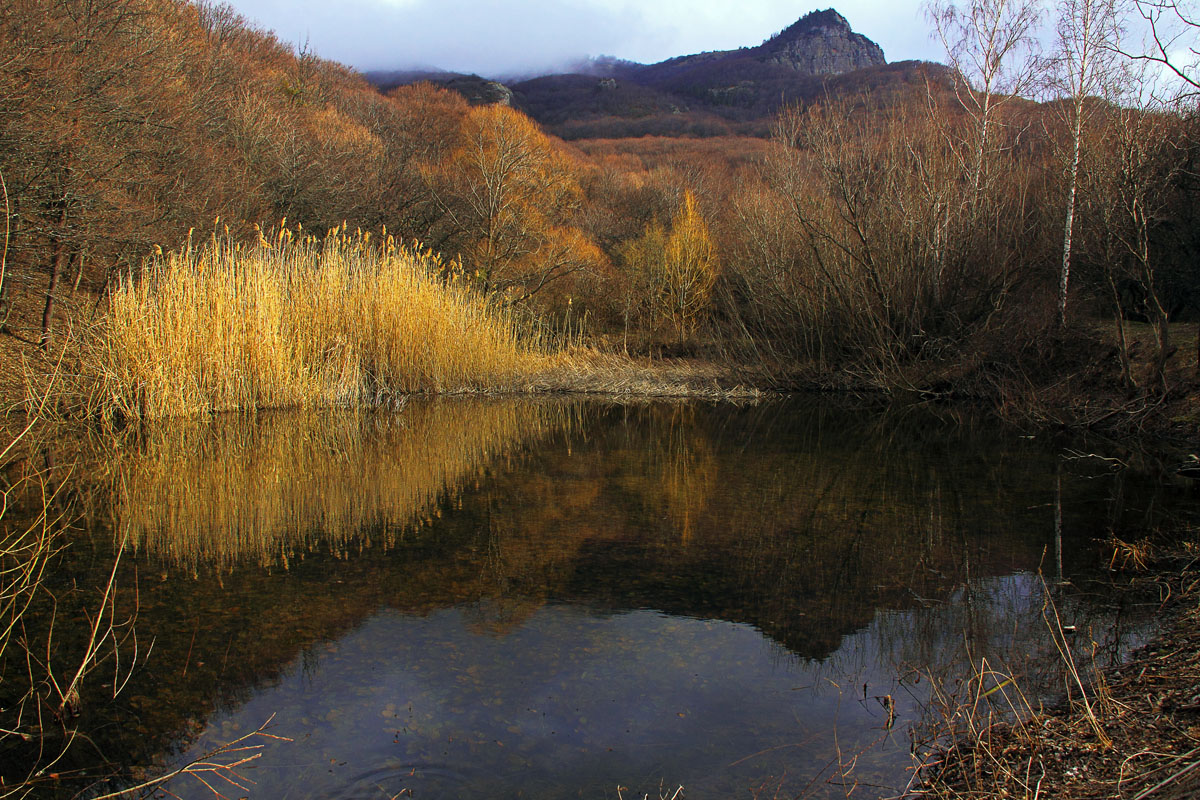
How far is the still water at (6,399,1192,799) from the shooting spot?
8.61 ft

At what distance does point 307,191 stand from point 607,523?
50.7 feet

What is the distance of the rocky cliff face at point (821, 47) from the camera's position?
75750mm

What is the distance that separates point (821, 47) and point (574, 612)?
83.8 m

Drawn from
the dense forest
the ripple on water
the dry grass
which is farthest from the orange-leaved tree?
the ripple on water

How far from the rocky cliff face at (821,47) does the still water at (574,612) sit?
75040mm

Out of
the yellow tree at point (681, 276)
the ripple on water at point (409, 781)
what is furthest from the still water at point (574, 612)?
the yellow tree at point (681, 276)

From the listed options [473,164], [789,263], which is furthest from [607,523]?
[473,164]

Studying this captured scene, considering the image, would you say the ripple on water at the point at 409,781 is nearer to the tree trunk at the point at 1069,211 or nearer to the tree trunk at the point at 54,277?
the tree trunk at the point at 54,277

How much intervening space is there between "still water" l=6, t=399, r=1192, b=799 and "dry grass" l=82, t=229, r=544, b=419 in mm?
1693

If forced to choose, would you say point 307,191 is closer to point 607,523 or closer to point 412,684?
point 607,523

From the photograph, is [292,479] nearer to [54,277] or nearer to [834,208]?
[54,277]

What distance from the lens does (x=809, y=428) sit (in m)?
10.4

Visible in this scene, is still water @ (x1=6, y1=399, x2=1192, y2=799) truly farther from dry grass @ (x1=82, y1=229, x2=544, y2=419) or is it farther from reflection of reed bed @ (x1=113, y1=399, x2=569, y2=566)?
dry grass @ (x1=82, y1=229, x2=544, y2=419)

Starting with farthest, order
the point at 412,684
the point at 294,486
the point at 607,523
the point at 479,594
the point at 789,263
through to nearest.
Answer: the point at 789,263, the point at 294,486, the point at 607,523, the point at 479,594, the point at 412,684
